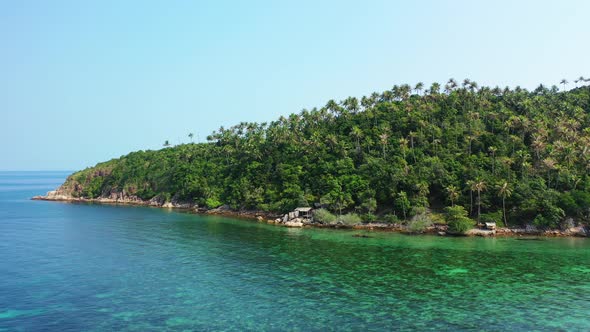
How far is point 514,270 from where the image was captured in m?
53.8

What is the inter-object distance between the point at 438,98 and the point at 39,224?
412ft

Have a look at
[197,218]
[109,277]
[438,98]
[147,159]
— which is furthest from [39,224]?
[438,98]

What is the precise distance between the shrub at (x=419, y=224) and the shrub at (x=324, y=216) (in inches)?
726

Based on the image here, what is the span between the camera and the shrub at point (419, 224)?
85062 millimetres

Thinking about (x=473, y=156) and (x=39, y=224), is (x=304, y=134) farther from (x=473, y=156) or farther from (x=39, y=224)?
(x=39, y=224)

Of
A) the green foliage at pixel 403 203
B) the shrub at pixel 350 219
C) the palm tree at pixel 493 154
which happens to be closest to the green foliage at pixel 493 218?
the palm tree at pixel 493 154

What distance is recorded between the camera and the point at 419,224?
279 feet

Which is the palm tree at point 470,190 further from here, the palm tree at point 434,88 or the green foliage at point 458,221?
the palm tree at point 434,88

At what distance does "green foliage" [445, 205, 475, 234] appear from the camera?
81369 millimetres

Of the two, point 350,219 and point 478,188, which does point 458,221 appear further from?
point 350,219

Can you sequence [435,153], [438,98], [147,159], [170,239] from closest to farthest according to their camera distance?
[170,239]
[435,153]
[438,98]
[147,159]

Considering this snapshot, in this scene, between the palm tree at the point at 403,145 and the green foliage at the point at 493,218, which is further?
the palm tree at the point at 403,145

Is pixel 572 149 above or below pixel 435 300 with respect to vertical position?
above

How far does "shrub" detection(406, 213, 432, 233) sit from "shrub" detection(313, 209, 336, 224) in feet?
60.5
